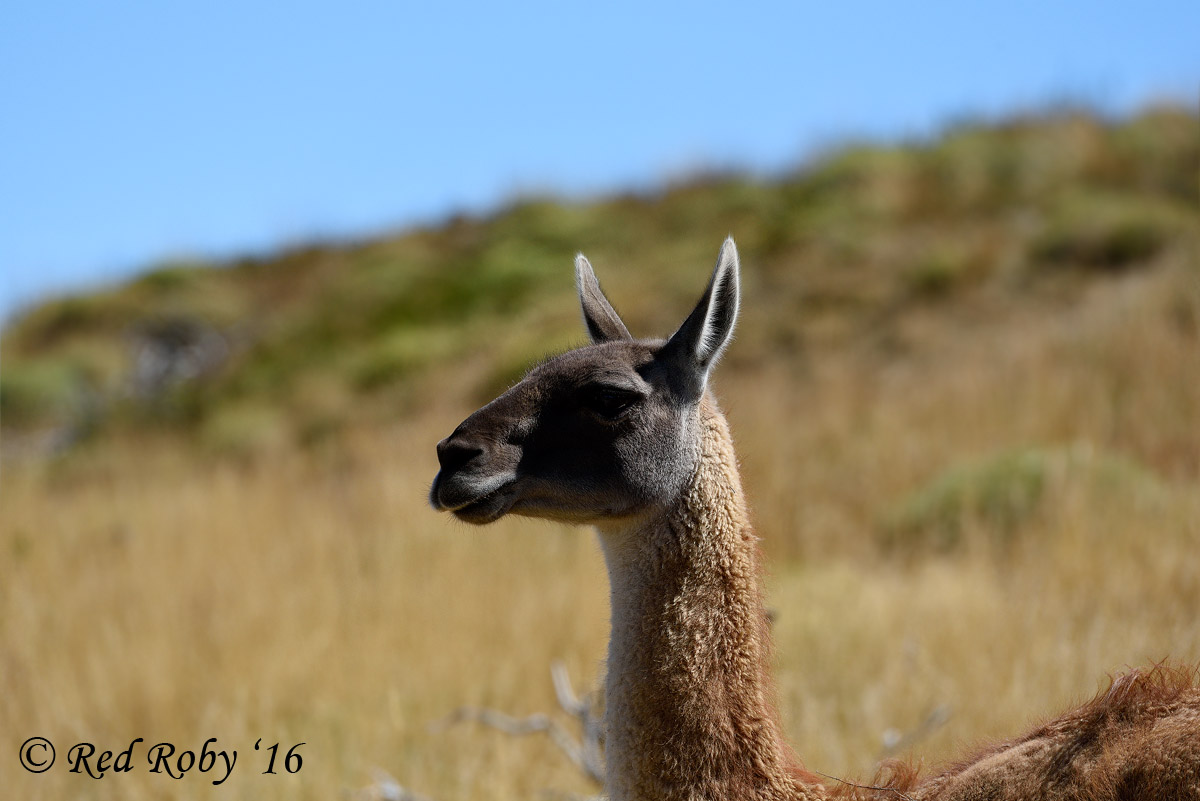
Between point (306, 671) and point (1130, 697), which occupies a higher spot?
point (1130, 697)

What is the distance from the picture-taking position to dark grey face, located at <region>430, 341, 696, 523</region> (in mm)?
2637

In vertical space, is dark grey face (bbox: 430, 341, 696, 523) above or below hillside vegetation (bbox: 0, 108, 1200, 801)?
above

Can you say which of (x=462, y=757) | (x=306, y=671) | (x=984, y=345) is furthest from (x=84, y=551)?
(x=984, y=345)

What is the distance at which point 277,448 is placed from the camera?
14172 millimetres

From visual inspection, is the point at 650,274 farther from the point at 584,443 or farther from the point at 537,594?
the point at 584,443

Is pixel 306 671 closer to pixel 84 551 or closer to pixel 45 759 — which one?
pixel 45 759

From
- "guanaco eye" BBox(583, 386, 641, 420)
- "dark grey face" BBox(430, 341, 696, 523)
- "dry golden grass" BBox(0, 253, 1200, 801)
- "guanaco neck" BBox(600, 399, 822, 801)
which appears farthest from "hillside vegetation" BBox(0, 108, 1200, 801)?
"guanaco eye" BBox(583, 386, 641, 420)

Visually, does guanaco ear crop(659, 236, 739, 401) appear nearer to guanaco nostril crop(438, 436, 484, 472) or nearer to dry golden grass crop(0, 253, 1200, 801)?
guanaco nostril crop(438, 436, 484, 472)

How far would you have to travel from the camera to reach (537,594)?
696 centimetres

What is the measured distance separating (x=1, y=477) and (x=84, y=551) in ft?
9.73

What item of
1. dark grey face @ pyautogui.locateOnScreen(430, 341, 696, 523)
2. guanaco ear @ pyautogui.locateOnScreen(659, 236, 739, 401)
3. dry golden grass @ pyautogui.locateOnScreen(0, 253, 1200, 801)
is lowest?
dry golden grass @ pyautogui.locateOnScreen(0, 253, 1200, 801)

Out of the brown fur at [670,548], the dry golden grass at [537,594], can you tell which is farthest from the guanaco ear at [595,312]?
the dry golden grass at [537,594]

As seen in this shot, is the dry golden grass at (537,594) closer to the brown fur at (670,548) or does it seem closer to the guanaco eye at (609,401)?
the brown fur at (670,548)

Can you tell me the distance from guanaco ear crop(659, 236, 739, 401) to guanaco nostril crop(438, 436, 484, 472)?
54cm
